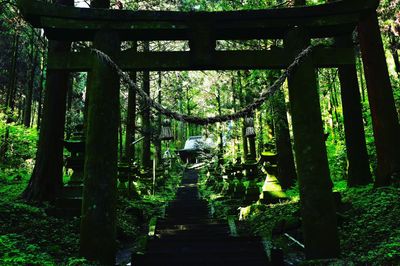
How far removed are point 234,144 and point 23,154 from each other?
14138mm

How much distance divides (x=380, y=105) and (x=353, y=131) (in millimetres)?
2008

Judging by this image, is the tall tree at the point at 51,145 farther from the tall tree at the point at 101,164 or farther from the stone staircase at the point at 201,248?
the tall tree at the point at 101,164

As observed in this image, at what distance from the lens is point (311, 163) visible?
512 centimetres

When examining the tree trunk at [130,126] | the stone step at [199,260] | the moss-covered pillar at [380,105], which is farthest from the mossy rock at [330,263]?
the tree trunk at [130,126]

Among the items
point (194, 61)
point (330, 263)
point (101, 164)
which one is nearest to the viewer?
point (330, 263)

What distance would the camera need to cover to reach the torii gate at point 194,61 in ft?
16.4

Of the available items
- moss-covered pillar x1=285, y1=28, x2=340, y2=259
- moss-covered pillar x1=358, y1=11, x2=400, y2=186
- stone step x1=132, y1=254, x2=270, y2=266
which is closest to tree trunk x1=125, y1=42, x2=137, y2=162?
stone step x1=132, y1=254, x2=270, y2=266

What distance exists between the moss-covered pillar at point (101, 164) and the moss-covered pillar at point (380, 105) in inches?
228

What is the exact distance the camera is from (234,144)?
77.2 feet

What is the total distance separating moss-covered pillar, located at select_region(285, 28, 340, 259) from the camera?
196 inches

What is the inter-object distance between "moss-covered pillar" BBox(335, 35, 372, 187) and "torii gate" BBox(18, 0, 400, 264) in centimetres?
433

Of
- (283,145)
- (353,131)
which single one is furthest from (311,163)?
(283,145)

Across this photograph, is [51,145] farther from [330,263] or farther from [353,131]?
[353,131]

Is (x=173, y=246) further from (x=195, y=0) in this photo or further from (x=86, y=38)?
(x=195, y=0)
